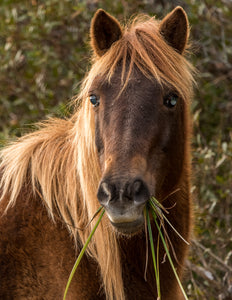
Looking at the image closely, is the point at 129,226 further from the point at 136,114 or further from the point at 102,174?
the point at 136,114

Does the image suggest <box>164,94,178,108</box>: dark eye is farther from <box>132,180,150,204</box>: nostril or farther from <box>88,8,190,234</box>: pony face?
<box>132,180,150,204</box>: nostril

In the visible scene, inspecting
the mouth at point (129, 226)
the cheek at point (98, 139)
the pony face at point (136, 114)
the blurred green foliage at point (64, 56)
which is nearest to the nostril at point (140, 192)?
the pony face at point (136, 114)

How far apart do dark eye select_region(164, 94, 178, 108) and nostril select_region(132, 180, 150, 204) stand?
666mm

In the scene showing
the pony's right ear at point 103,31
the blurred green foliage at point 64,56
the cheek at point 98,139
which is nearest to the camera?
the cheek at point 98,139

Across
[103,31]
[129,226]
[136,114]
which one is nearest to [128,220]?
[129,226]

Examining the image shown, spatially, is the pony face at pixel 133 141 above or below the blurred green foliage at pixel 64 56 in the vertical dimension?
below

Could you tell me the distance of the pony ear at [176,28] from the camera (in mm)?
3355

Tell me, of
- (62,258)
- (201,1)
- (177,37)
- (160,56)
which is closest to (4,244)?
(62,258)

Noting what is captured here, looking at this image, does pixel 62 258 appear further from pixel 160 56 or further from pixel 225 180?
pixel 225 180

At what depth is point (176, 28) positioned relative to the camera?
338cm

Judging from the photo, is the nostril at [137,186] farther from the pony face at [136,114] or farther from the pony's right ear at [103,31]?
the pony's right ear at [103,31]

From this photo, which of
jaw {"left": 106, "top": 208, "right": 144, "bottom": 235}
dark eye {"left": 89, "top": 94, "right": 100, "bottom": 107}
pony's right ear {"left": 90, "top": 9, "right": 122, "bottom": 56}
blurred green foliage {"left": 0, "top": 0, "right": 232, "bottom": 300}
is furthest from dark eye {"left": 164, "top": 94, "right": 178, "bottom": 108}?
blurred green foliage {"left": 0, "top": 0, "right": 232, "bottom": 300}

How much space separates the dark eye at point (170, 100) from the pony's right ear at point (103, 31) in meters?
0.59

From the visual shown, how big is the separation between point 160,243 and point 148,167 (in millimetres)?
708
